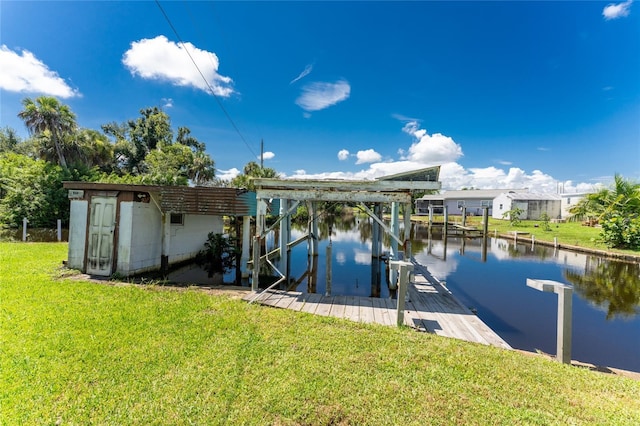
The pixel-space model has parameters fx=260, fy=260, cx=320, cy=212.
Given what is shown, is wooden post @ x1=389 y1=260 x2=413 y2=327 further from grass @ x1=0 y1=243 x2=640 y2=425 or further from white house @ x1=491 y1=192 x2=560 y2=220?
white house @ x1=491 y1=192 x2=560 y2=220

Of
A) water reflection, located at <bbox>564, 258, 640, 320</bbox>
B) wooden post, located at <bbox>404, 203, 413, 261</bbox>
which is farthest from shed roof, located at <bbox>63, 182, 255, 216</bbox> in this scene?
water reflection, located at <bbox>564, 258, 640, 320</bbox>

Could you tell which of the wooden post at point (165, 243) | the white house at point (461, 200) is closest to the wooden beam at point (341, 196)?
the wooden post at point (165, 243)

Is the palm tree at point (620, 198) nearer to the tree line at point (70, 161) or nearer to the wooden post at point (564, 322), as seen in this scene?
the wooden post at point (564, 322)

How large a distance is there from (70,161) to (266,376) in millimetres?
27049

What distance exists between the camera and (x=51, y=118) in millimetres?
19125

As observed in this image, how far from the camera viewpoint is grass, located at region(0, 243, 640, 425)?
2.76m

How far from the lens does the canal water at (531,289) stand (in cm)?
640

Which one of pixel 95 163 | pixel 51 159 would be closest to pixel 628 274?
pixel 51 159

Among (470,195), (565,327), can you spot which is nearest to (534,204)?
(470,195)

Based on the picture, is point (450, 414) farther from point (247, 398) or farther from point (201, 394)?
point (201, 394)

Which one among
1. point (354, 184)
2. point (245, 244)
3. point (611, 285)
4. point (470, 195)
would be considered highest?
point (470, 195)

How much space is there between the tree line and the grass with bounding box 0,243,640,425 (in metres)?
4.77

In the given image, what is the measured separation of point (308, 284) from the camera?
10.5 m

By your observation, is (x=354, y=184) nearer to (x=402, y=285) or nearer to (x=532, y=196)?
(x=402, y=285)
